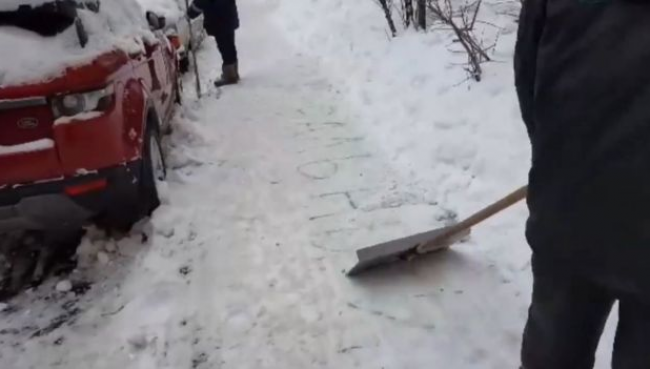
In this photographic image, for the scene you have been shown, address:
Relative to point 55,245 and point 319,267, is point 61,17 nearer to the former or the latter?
point 55,245

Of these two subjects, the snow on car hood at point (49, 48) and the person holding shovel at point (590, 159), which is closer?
the person holding shovel at point (590, 159)

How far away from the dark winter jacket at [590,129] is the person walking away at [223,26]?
735 centimetres

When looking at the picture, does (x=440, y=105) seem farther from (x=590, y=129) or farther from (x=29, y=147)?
(x=590, y=129)

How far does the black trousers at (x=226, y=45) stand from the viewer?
356 inches

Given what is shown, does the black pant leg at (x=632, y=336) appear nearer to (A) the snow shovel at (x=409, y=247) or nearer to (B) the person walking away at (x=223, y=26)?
(A) the snow shovel at (x=409, y=247)

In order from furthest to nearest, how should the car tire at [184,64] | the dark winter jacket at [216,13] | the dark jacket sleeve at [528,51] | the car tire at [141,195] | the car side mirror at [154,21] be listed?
the car tire at [184,64] < the dark winter jacket at [216,13] < the car side mirror at [154,21] < the car tire at [141,195] < the dark jacket sleeve at [528,51]

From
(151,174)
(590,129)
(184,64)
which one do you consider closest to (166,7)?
(184,64)

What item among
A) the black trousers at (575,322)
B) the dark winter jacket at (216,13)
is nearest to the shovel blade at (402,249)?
the black trousers at (575,322)

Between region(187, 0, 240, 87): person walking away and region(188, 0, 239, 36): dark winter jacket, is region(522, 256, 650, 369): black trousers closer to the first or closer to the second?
region(187, 0, 240, 87): person walking away

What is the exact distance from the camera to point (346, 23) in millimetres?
10977

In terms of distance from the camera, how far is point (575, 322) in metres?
2.16

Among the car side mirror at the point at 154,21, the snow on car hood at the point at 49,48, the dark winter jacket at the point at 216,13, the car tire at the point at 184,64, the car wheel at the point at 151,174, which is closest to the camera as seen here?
the snow on car hood at the point at 49,48

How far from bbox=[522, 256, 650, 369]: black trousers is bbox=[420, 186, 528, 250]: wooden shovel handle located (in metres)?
1.21

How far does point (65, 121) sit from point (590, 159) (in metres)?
2.87
